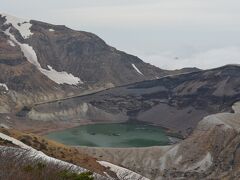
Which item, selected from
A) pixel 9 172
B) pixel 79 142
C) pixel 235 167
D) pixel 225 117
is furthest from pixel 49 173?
pixel 79 142

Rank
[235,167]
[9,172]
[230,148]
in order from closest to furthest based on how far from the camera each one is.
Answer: [9,172], [235,167], [230,148]

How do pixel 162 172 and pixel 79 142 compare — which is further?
pixel 79 142

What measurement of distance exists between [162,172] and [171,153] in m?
10.7

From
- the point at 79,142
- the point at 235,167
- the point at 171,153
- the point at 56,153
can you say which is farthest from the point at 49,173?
the point at 79,142

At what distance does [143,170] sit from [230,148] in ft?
75.8

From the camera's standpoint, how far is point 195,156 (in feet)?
426

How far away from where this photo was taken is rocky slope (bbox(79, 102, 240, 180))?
12188 cm

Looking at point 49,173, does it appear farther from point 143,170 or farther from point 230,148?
point 230,148

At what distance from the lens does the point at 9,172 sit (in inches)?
1144

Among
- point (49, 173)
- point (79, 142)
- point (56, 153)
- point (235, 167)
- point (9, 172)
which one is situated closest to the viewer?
point (9, 172)

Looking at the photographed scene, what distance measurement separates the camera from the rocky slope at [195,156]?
400 ft

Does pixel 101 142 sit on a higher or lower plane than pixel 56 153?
lower

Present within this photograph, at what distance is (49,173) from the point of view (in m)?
32.4

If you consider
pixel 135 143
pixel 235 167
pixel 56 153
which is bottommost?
pixel 135 143
